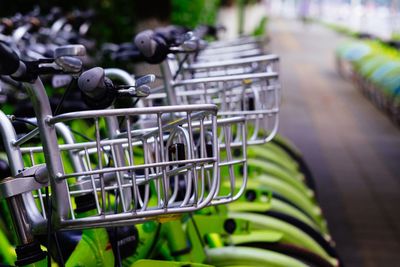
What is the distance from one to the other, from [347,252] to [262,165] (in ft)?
3.50

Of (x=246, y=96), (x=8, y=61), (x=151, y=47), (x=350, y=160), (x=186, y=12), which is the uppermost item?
(x=8, y=61)


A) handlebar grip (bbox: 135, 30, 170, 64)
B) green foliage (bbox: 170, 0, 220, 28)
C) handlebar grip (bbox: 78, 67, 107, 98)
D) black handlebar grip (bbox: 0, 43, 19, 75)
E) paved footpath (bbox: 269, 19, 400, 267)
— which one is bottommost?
paved footpath (bbox: 269, 19, 400, 267)

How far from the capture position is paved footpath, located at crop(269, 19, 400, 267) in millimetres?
4730

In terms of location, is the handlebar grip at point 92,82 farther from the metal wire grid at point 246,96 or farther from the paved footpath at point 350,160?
the paved footpath at point 350,160

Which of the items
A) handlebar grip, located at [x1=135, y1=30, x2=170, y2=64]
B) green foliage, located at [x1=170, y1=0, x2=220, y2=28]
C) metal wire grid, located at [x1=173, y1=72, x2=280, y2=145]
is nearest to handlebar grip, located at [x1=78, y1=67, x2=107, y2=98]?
handlebar grip, located at [x1=135, y1=30, x2=170, y2=64]

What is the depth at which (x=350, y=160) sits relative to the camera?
7.01 meters

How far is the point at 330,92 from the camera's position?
12.1 metres

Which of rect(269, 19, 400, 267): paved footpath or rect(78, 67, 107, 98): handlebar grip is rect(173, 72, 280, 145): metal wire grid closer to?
rect(78, 67, 107, 98): handlebar grip

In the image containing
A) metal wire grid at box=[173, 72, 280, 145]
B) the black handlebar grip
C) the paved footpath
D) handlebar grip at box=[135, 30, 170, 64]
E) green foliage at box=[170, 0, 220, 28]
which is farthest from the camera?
green foliage at box=[170, 0, 220, 28]

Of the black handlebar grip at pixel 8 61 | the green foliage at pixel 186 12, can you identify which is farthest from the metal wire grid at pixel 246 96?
the green foliage at pixel 186 12

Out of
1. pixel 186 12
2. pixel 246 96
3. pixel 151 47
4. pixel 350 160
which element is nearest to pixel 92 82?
pixel 151 47

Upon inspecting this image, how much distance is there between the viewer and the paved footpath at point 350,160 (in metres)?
4.73

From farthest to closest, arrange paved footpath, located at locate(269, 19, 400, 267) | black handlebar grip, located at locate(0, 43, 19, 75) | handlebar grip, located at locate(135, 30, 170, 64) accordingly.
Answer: paved footpath, located at locate(269, 19, 400, 267), handlebar grip, located at locate(135, 30, 170, 64), black handlebar grip, located at locate(0, 43, 19, 75)

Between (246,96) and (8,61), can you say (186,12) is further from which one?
(8,61)
